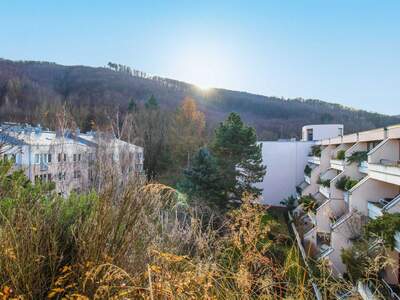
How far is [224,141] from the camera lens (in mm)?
17641

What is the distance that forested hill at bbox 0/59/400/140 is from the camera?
3225cm

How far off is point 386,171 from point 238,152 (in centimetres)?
915

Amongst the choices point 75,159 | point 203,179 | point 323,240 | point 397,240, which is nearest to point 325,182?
point 323,240

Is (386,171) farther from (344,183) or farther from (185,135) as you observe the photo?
(185,135)

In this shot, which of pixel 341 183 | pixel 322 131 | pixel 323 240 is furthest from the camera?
pixel 322 131

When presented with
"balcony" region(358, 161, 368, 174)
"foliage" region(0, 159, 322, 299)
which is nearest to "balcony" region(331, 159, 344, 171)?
"balcony" region(358, 161, 368, 174)

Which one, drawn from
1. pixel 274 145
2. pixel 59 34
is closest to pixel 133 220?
pixel 59 34

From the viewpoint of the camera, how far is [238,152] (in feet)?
58.4

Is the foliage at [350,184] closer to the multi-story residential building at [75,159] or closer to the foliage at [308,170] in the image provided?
the foliage at [308,170]

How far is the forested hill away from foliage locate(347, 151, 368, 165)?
64.3 ft

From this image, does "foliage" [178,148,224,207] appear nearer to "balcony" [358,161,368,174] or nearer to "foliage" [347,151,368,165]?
"foliage" [347,151,368,165]

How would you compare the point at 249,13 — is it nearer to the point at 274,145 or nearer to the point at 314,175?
the point at 314,175

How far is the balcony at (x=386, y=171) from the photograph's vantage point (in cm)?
870

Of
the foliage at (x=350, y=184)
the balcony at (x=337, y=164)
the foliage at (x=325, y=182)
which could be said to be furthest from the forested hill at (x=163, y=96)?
the foliage at (x=350, y=184)
